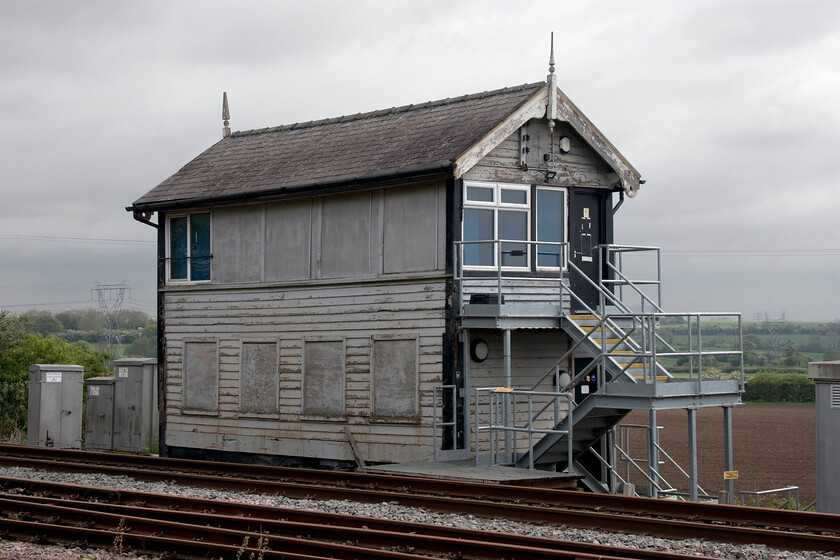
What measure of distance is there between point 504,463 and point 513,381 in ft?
7.30

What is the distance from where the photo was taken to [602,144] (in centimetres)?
1891

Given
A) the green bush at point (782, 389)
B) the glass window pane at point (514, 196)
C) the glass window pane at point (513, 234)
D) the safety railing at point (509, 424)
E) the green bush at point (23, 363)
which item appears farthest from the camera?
the green bush at point (782, 389)

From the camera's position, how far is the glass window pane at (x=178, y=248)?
872 inches

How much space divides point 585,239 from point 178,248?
8848 mm


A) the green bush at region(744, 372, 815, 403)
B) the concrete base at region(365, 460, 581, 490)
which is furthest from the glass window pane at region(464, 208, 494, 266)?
the green bush at region(744, 372, 815, 403)

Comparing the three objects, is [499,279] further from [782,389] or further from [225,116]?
[782,389]

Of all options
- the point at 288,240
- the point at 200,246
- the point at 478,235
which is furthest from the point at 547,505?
the point at 200,246

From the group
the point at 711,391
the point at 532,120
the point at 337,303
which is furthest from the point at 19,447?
the point at 711,391

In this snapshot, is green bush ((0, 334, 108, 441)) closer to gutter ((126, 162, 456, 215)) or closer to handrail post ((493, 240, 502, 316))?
gutter ((126, 162, 456, 215))

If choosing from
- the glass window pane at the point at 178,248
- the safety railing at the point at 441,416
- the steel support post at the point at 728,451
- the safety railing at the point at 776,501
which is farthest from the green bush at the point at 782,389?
the safety railing at the point at 441,416

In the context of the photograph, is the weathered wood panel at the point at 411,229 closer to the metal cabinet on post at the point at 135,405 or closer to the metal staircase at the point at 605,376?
the metal staircase at the point at 605,376

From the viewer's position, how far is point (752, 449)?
37.2 meters

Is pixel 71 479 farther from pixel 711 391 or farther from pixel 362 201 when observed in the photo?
pixel 711 391

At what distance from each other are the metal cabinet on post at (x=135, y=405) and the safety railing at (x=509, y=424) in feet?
30.4
